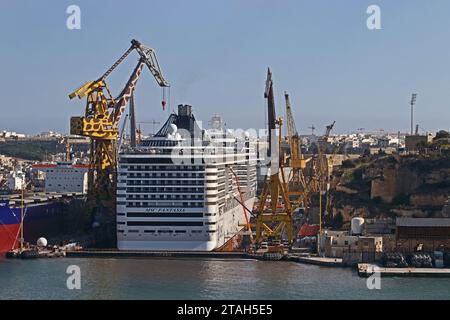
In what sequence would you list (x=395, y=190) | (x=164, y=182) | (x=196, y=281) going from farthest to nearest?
1. (x=395, y=190)
2. (x=164, y=182)
3. (x=196, y=281)

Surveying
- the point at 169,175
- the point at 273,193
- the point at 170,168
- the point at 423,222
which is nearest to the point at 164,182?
the point at 169,175

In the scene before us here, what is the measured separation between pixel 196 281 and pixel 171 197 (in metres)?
5.44

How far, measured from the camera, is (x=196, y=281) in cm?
2330

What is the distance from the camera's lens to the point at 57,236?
33.0 metres

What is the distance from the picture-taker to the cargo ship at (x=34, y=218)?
96.0ft

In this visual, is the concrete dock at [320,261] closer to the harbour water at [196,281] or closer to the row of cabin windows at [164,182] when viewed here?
the harbour water at [196,281]

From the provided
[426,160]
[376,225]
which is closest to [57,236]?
[376,225]

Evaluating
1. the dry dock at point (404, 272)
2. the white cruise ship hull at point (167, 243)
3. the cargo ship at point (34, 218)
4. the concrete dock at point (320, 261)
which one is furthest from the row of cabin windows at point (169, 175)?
the dry dock at point (404, 272)

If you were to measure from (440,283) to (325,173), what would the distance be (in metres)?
16.6

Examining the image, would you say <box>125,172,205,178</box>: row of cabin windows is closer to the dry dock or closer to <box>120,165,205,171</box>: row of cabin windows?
<box>120,165,205,171</box>: row of cabin windows

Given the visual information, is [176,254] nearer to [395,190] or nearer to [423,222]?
[423,222]

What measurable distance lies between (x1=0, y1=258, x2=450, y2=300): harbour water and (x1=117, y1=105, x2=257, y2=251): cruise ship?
3.80 ft

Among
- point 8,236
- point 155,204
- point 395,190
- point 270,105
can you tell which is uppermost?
point 270,105
